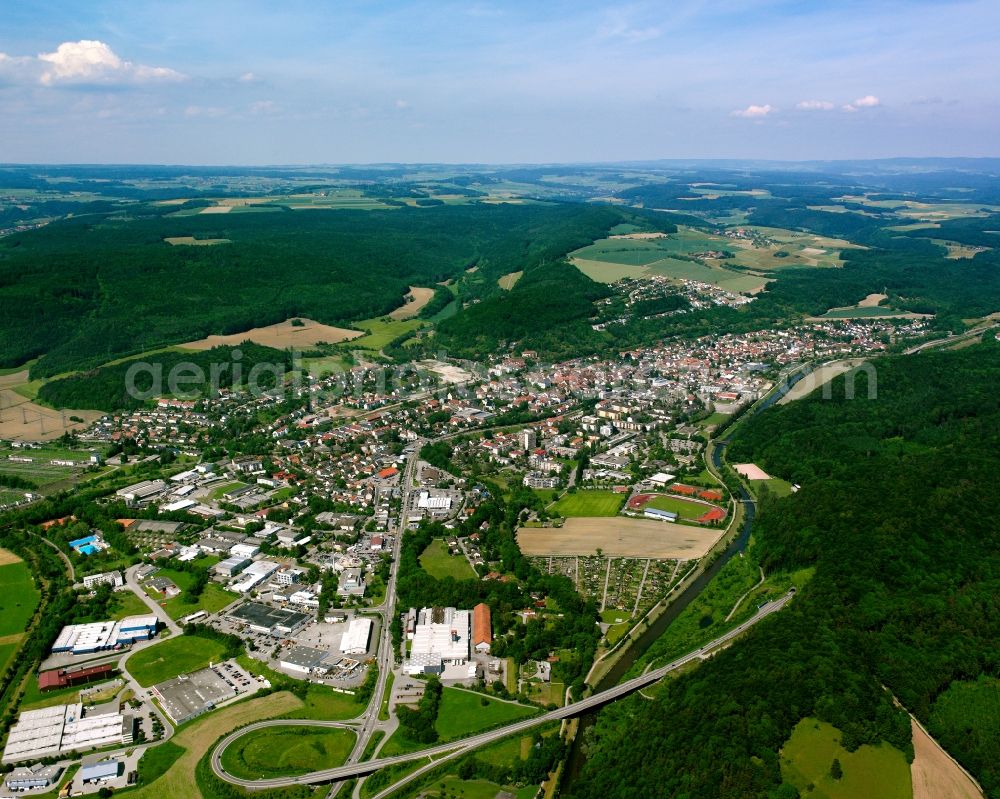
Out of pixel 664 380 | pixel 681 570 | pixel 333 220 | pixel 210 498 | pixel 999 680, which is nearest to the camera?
pixel 999 680

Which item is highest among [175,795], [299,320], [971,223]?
[971,223]

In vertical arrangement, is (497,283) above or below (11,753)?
above

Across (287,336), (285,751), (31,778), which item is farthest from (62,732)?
(287,336)

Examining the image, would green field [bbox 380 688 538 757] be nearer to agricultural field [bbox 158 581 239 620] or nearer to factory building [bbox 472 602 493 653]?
factory building [bbox 472 602 493 653]

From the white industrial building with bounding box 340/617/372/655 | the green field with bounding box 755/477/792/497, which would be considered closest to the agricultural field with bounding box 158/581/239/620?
the white industrial building with bounding box 340/617/372/655

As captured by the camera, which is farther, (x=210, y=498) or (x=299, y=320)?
(x=299, y=320)

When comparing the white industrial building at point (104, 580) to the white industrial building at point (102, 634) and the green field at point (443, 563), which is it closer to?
the white industrial building at point (102, 634)

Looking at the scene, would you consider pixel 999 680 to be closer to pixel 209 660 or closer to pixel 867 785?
pixel 867 785

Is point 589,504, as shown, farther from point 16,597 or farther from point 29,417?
point 29,417

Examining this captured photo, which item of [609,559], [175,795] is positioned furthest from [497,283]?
[175,795]
